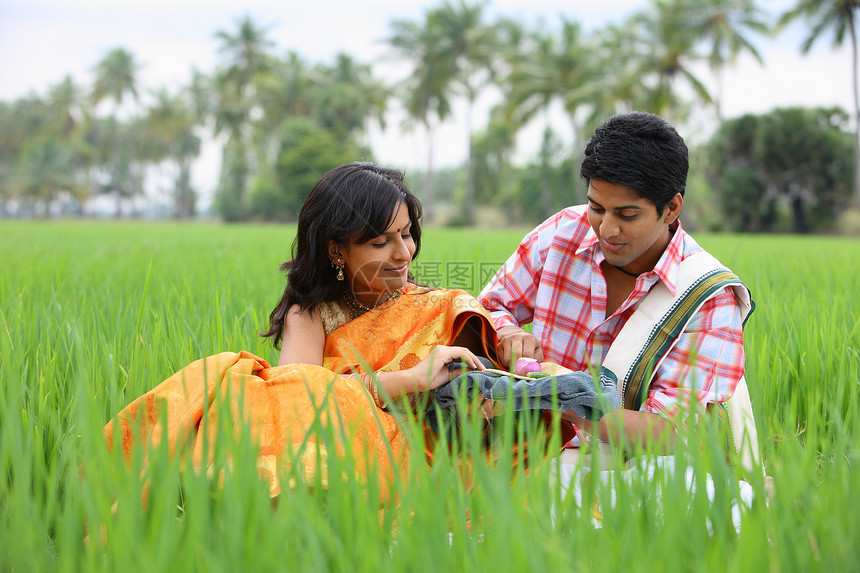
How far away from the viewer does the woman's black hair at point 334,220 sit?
1398mm

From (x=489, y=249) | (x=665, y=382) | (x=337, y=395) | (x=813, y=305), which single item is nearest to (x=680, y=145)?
(x=665, y=382)

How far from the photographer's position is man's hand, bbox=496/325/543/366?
1.39m

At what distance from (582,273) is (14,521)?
123 cm

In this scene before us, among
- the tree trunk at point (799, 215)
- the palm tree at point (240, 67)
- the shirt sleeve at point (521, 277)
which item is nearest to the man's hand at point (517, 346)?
the shirt sleeve at point (521, 277)

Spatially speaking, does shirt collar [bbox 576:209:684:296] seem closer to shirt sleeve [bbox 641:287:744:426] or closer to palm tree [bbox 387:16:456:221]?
shirt sleeve [bbox 641:287:744:426]

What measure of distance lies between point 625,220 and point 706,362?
0.33m

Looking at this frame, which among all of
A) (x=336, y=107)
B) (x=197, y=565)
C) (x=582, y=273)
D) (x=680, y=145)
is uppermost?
(x=336, y=107)

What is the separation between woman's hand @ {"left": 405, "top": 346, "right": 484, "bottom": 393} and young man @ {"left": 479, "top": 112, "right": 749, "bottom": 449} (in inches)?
6.2

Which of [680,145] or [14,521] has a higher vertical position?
[680,145]

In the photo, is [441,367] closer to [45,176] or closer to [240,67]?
[240,67]

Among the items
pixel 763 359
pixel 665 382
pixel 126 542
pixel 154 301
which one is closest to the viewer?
pixel 126 542

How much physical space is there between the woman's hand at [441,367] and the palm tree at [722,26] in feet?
73.0

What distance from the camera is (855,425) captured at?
3.31 ft

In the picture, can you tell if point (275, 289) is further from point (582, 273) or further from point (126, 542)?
point (126, 542)
